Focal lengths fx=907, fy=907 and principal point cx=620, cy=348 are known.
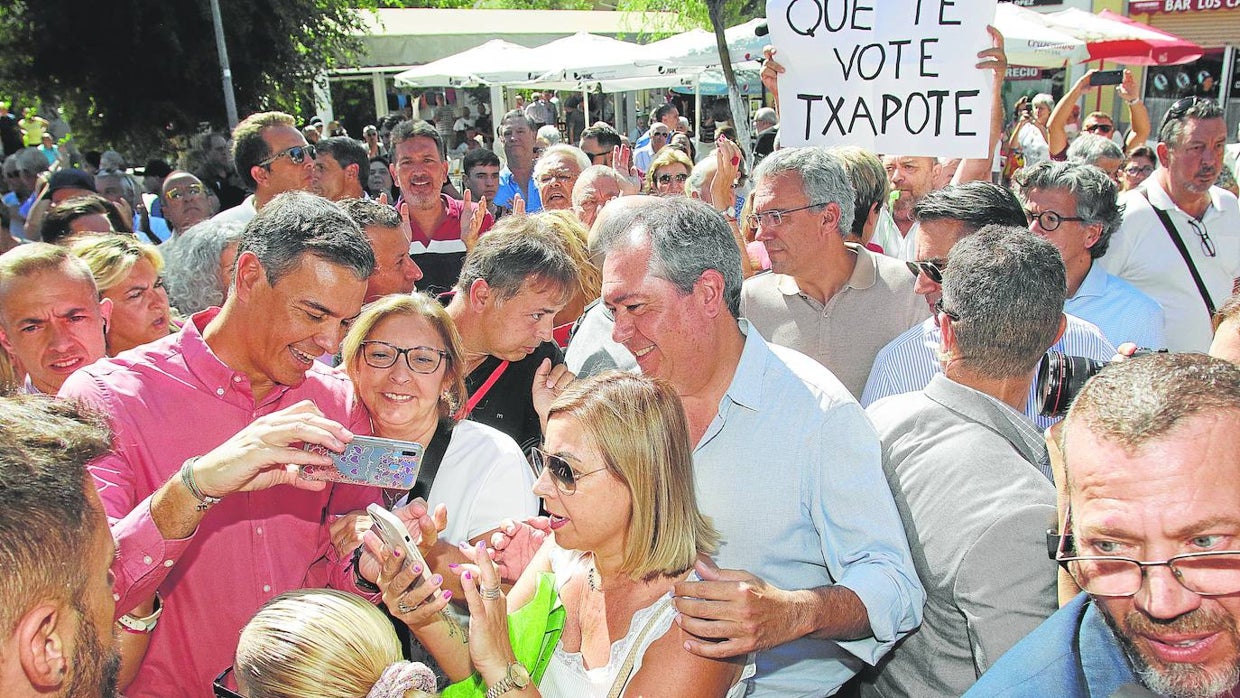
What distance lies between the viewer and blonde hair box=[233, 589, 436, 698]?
1.85 metres

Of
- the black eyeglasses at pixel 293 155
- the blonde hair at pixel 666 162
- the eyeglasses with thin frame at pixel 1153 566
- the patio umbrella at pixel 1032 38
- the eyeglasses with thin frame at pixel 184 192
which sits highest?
the patio umbrella at pixel 1032 38

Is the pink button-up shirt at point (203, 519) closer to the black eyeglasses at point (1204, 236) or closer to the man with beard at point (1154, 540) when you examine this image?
the man with beard at point (1154, 540)

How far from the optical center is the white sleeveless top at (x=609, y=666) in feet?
6.75

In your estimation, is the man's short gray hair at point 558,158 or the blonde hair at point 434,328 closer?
the blonde hair at point 434,328

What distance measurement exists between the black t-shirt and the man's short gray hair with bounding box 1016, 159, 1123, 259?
2.35 metres

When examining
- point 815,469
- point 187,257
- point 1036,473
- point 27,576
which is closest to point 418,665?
point 27,576

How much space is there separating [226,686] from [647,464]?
3.40 ft

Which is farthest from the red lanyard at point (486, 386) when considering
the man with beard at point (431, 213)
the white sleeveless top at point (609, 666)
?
the man with beard at point (431, 213)

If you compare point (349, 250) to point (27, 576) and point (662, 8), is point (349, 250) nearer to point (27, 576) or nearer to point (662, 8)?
point (27, 576)

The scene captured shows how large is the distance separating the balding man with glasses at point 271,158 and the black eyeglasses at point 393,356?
307 cm

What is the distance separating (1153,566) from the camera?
1.44m

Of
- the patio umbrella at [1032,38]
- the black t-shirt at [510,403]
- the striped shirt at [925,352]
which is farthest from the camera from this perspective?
the patio umbrella at [1032,38]

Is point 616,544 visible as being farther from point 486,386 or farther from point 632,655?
point 486,386

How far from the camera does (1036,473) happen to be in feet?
7.04
